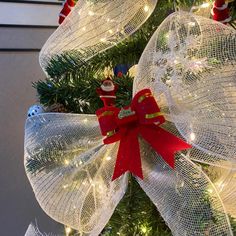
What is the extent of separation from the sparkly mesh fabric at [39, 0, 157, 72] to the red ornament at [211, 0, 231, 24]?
64 mm

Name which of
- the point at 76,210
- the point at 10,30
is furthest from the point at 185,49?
the point at 10,30

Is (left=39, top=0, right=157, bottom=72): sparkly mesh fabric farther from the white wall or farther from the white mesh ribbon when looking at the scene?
the white wall

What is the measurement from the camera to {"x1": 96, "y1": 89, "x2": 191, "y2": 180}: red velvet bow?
1.05ft

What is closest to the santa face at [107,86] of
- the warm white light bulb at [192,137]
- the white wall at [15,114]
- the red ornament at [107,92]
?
the red ornament at [107,92]

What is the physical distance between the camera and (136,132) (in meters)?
0.34

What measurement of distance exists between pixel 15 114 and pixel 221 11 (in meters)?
0.57

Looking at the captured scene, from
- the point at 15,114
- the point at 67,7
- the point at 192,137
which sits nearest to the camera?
the point at 192,137

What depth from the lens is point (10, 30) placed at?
0.81 meters

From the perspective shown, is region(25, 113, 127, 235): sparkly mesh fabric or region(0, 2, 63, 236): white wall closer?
region(25, 113, 127, 235): sparkly mesh fabric

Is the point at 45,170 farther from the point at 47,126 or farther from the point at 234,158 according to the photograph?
the point at 234,158

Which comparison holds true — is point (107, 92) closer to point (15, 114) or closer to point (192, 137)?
point (192, 137)

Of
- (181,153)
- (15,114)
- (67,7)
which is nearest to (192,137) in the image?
(181,153)

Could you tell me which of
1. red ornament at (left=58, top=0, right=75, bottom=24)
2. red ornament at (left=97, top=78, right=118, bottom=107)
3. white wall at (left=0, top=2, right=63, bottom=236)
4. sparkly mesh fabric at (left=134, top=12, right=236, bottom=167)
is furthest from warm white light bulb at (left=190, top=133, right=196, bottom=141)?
white wall at (left=0, top=2, right=63, bottom=236)

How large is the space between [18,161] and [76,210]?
47 cm
